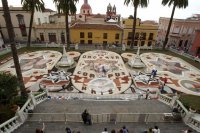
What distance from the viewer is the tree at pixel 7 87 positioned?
11.3 metres

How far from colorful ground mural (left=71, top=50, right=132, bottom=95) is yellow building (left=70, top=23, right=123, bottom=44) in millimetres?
12255

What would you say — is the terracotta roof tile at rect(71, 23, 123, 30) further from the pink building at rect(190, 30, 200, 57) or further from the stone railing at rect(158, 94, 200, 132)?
the stone railing at rect(158, 94, 200, 132)

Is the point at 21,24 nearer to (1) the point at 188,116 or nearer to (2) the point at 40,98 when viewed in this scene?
(2) the point at 40,98

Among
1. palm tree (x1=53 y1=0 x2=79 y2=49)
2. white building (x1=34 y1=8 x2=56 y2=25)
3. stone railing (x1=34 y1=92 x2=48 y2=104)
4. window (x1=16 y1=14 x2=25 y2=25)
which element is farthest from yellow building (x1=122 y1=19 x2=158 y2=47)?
stone railing (x1=34 y1=92 x2=48 y2=104)

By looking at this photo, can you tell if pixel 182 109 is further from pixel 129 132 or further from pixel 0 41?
pixel 0 41

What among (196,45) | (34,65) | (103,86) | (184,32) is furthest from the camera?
(184,32)

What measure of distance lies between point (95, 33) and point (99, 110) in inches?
1228

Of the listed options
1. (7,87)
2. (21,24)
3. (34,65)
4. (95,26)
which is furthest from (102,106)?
(21,24)

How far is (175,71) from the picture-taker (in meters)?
26.5

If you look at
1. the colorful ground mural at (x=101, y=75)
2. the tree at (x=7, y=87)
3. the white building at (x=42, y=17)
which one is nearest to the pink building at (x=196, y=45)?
the colorful ground mural at (x=101, y=75)

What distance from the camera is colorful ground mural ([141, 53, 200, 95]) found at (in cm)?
2191

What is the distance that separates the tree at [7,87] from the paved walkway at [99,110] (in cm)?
259

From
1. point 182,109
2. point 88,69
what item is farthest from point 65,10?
point 182,109

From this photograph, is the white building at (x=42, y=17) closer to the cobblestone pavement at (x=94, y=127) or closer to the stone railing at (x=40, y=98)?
the stone railing at (x=40, y=98)
